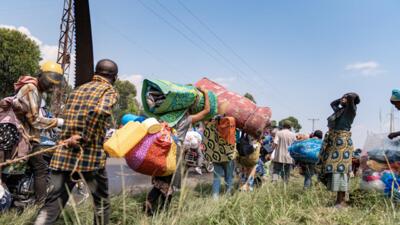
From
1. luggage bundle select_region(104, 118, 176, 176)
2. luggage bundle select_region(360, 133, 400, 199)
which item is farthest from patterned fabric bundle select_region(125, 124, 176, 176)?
luggage bundle select_region(360, 133, 400, 199)

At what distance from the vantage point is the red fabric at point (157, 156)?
3359 millimetres

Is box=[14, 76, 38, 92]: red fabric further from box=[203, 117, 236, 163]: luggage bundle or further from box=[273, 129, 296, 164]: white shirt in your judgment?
box=[273, 129, 296, 164]: white shirt

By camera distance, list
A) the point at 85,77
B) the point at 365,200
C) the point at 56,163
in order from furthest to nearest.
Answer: the point at 85,77 → the point at 365,200 → the point at 56,163

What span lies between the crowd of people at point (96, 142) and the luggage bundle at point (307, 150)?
0.29m

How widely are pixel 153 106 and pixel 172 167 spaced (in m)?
0.70

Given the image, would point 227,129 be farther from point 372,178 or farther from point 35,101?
point 35,101

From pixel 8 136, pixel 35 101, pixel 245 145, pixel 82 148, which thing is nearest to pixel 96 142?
pixel 82 148

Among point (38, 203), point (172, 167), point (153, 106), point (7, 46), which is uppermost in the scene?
point (7, 46)

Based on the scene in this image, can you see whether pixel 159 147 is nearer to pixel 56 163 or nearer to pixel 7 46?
pixel 56 163

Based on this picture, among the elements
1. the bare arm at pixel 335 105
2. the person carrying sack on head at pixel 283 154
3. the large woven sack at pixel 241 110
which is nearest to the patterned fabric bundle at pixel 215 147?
the large woven sack at pixel 241 110

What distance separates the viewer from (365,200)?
4.70m

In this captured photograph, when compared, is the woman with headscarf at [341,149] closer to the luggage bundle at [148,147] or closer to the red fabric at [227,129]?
the red fabric at [227,129]

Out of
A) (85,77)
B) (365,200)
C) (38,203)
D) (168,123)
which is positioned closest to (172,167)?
(168,123)

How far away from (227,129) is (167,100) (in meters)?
1.37
